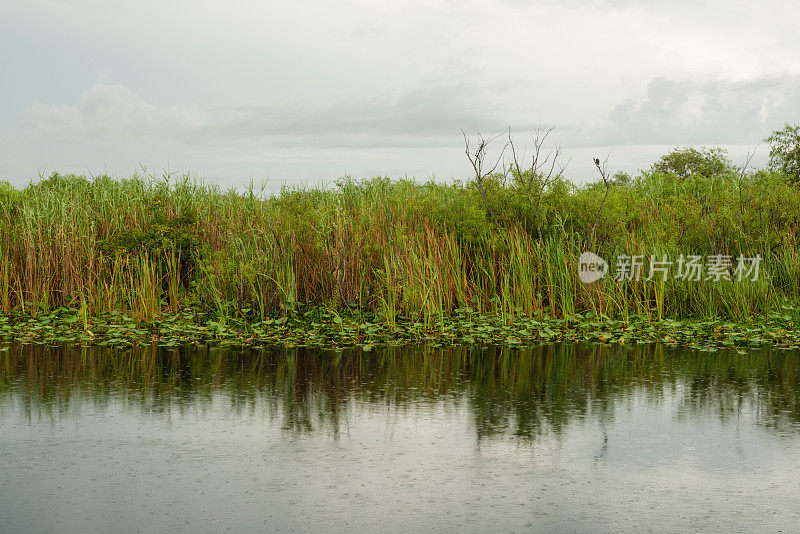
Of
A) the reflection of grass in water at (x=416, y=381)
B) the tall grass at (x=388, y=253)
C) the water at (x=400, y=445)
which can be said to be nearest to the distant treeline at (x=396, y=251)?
the tall grass at (x=388, y=253)

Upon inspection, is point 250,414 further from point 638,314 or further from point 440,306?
point 638,314

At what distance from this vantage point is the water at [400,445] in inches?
158

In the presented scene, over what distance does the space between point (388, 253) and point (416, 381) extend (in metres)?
4.25

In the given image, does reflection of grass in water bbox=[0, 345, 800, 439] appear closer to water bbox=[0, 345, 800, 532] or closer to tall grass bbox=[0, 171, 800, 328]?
water bbox=[0, 345, 800, 532]

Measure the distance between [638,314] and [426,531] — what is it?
8330 millimetres

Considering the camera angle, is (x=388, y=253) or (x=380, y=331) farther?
(x=388, y=253)

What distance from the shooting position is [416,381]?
744cm

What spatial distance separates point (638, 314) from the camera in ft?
37.3

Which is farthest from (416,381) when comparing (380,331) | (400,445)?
(380,331)

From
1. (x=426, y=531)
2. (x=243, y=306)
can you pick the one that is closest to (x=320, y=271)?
(x=243, y=306)

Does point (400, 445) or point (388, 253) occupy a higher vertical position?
point (388, 253)

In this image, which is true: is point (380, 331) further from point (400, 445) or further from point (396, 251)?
point (400, 445)

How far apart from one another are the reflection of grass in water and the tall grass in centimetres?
208

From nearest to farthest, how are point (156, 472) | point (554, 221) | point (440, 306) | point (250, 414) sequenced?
point (156, 472) → point (250, 414) → point (440, 306) → point (554, 221)
